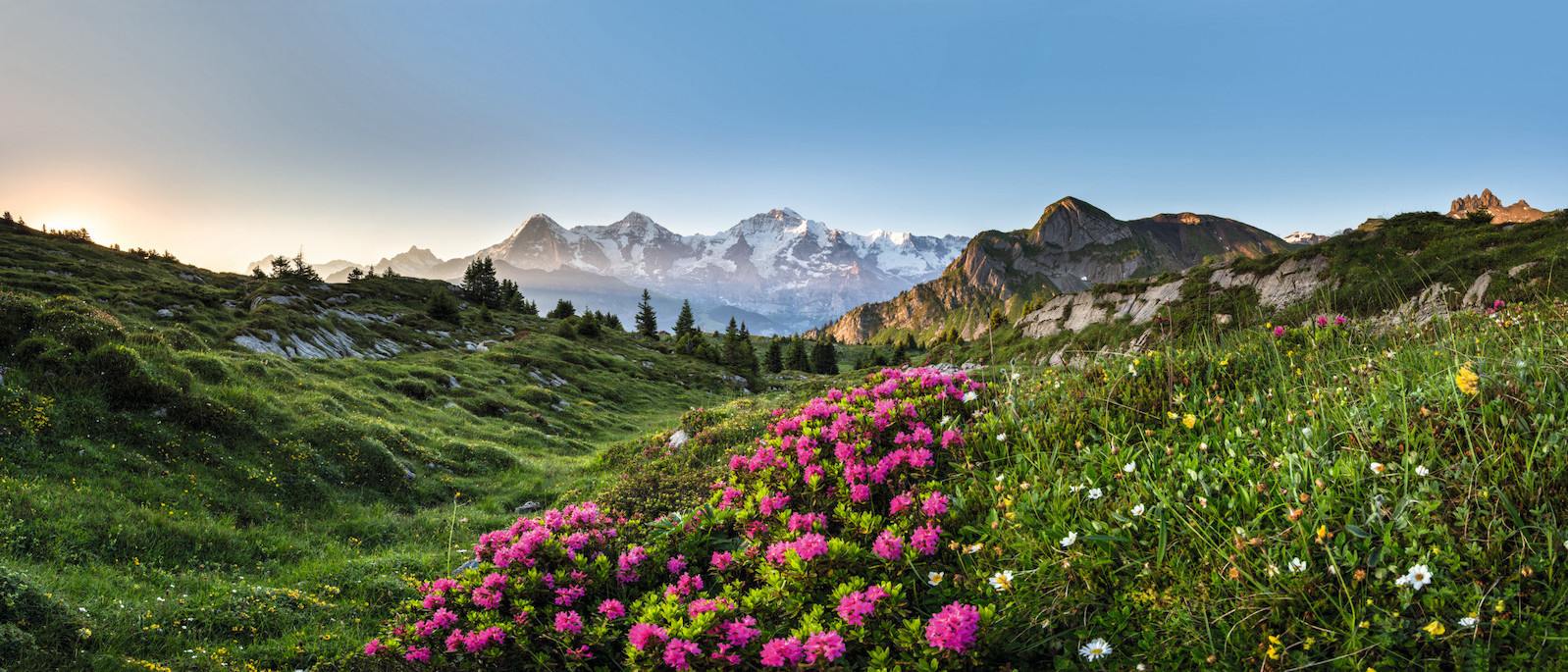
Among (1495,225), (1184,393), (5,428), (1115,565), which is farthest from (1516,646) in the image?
(1495,225)

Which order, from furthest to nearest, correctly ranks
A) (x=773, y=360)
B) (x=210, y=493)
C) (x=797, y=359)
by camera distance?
(x=797, y=359) → (x=773, y=360) → (x=210, y=493)

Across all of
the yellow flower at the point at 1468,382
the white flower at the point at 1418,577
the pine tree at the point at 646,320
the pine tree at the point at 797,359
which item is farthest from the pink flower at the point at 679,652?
the pine tree at the point at 646,320

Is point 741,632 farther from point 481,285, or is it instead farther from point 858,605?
point 481,285

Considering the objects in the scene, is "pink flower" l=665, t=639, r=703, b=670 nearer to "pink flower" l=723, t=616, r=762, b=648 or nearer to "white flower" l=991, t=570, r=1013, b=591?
"pink flower" l=723, t=616, r=762, b=648

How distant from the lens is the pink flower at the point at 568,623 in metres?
3.55

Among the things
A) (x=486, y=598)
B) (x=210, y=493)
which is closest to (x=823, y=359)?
(x=210, y=493)

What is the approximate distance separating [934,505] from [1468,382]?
3.23 m

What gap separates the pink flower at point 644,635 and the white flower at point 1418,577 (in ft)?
11.6

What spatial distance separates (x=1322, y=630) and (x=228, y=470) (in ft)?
45.5

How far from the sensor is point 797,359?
94.9 m

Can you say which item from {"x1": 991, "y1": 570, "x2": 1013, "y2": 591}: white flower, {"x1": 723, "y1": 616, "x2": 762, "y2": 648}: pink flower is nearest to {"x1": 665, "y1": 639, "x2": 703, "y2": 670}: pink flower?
{"x1": 723, "y1": 616, "x2": 762, "y2": 648}: pink flower

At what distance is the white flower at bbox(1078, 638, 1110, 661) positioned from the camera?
2.77 meters

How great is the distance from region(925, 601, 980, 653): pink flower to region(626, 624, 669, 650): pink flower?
1457 millimetres

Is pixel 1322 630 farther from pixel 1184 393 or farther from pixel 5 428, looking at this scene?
pixel 5 428
